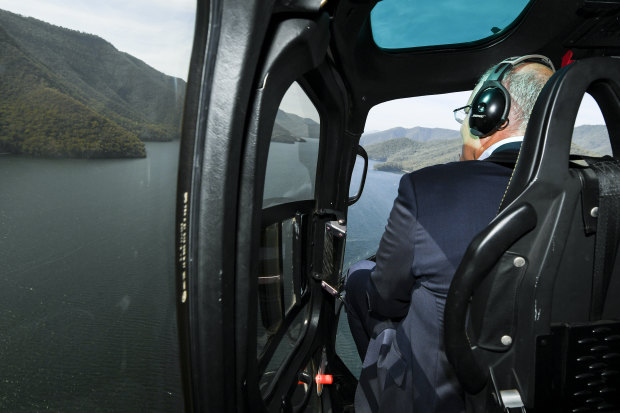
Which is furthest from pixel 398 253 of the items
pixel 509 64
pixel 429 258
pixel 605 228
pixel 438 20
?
pixel 438 20

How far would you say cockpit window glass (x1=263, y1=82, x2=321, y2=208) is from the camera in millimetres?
1370

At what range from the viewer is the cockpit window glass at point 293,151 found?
137 centimetres

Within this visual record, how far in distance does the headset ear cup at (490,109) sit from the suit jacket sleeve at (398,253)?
0.36 metres

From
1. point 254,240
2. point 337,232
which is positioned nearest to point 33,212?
point 254,240

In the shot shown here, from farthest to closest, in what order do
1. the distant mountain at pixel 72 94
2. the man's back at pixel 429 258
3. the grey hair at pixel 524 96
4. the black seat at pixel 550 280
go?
the grey hair at pixel 524 96, the man's back at pixel 429 258, the black seat at pixel 550 280, the distant mountain at pixel 72 94

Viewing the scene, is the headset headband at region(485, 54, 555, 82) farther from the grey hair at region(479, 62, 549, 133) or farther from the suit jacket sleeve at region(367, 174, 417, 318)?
the suit jacket sleeve at region(367, 174, 417, 318)

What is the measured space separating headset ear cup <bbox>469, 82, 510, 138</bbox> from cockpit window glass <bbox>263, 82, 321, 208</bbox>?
694 mm

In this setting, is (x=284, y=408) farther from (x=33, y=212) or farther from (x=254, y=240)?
(x=33, y=212)

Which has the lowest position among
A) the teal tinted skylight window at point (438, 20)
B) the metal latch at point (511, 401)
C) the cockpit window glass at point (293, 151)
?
the metal latch at point (511, 401)

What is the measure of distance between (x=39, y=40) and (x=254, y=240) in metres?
0.51

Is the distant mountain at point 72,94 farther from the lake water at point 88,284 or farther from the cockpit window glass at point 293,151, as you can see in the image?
Answer: the cockpit window glass at point 293,151

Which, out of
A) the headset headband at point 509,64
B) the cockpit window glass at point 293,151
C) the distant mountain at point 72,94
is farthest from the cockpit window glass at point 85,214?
the headset headband at point 509,64

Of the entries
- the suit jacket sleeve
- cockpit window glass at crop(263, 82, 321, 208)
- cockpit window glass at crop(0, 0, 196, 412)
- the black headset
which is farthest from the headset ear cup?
cockpit window glass at crop(0, 0, 196, 412)

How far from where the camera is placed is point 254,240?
0.85 meters
